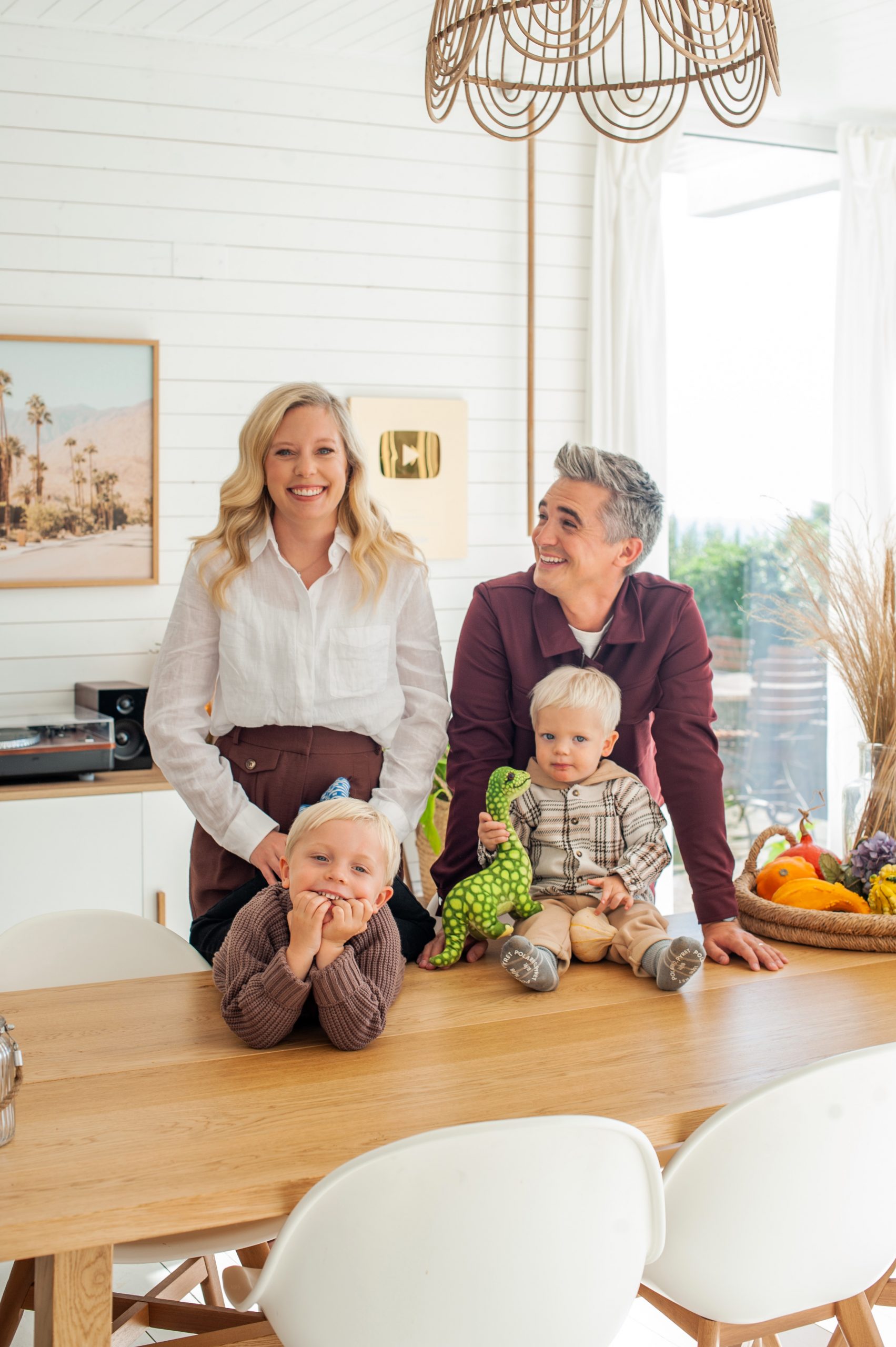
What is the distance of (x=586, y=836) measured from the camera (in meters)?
1.97

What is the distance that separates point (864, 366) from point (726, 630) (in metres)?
1.16

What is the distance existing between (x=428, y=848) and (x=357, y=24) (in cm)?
253

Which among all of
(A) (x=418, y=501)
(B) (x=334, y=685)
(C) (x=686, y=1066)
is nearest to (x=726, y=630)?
(A) (x=418, y=501)

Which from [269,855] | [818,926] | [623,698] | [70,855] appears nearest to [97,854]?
[70,855]

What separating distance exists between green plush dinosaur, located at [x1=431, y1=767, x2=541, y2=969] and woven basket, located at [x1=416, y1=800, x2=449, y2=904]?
1.61 metres

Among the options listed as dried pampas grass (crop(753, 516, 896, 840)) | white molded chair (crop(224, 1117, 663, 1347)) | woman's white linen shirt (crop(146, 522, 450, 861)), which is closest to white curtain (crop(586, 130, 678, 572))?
dried pampas grass (crop(753, 516, 896, 840))

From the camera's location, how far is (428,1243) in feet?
3.97

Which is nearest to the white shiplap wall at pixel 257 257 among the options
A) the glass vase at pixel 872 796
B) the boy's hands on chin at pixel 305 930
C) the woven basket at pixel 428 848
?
the woven basket at pixel 428 848

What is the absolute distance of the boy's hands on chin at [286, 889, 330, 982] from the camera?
1541mm

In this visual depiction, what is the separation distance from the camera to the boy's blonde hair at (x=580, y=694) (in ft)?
6.46

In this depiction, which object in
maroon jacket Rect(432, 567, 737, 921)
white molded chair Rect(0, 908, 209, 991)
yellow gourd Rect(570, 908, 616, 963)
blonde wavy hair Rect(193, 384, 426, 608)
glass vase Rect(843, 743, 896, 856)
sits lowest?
white molded chair Rect(0, 908, 209, 991)

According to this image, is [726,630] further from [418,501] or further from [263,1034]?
[263,1034]

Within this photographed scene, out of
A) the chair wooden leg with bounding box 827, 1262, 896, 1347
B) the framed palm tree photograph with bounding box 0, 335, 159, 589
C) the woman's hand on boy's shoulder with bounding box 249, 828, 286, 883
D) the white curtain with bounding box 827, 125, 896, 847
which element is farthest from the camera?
the white curtain with bounding box 827, 125, 896, 847

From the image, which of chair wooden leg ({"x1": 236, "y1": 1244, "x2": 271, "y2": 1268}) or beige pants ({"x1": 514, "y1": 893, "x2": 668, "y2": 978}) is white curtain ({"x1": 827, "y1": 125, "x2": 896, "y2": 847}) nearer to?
beige pants ({"x1": 514, "y1": 893, "x2": 668, "y2": 978})
